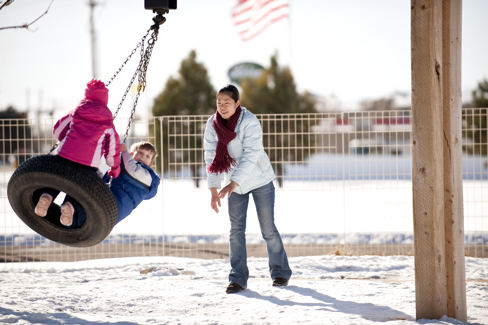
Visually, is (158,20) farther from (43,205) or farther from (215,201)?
(43,205)

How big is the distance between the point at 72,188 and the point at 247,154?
1531 millimetres

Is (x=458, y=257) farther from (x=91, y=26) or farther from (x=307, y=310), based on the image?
(x=91, y=26)

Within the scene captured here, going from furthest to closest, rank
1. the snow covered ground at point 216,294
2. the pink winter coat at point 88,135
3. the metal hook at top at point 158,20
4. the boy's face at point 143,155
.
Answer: the boy's face at point 143,155 < the metal hook at top at point 158,20 < the snow covered ground at point 216,294 < the pink winter coat at point 88,135

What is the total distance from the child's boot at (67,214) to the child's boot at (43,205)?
0.15 m

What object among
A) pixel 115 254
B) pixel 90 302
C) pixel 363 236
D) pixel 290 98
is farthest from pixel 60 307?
pixel 290 98

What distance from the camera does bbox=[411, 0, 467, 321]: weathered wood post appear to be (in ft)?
10.5

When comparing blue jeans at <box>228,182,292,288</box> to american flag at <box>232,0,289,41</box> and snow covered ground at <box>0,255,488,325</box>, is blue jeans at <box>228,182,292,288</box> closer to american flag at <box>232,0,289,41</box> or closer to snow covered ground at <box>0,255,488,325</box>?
snow covered ground at <box>0,255,488,325</box>

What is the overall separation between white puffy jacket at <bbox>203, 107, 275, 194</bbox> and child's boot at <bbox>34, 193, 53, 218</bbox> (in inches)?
52.8

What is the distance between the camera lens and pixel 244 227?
432 centimetres

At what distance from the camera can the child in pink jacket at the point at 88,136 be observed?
10.7ft

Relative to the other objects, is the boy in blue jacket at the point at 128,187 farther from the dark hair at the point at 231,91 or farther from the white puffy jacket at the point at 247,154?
the dark hair at the point at 231,91

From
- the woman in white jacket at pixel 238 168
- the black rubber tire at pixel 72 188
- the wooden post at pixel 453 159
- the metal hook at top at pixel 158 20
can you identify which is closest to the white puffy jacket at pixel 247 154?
the woman in white jacket at pixel 238 168

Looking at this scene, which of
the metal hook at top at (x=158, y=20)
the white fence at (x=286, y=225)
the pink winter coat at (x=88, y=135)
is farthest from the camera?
the white fence at (x=286, y=225)

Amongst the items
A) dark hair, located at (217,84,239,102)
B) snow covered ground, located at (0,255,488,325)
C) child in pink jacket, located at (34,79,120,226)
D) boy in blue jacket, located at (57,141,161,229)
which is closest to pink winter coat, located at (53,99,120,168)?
child in pink jacket, located at (34,79,120,226)
